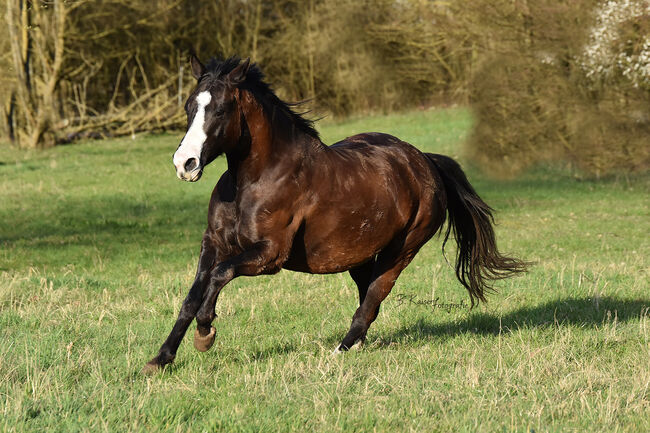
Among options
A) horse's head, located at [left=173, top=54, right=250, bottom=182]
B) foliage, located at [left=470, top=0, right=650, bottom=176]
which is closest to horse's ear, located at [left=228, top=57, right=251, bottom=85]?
horse's head, located at [left=173, top=54, right=250, bottom=182]

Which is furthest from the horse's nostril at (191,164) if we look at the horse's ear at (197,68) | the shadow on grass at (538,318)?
the shadow on grass at (538,318)

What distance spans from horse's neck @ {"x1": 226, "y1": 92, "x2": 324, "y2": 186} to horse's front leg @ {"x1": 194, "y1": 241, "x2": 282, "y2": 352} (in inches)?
19.7

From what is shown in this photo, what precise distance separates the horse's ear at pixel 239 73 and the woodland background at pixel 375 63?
5.73 m

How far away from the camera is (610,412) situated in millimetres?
4645

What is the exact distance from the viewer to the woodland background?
69.4 ft

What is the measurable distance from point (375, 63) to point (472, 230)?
31.2 m

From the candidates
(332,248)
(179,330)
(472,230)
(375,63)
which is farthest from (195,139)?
(375,63)

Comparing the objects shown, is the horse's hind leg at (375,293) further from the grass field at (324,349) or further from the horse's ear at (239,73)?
the horse's ear at (239,73)

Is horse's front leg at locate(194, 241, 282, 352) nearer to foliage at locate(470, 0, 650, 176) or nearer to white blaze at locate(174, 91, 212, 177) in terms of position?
white blaze at locate(174, 91, 212, 177)

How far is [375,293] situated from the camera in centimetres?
662

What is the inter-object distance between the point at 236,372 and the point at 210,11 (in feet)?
118

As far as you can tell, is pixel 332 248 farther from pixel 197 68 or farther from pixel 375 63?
pixel 375 63

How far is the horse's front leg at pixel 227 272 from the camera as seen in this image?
17.5 ft

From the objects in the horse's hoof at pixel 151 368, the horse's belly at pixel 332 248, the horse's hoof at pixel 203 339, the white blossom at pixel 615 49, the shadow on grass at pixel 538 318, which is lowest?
the shadow on grass at pixel 538 318
